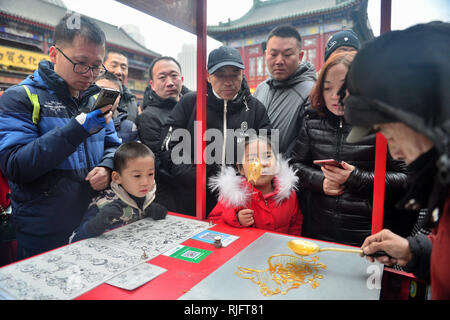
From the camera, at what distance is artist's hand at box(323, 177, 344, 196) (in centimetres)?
129

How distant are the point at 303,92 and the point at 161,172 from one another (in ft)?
3.76

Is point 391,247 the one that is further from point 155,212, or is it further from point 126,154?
point 126,154

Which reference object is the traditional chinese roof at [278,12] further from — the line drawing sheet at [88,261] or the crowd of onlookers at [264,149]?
the line drawing sheet at [88,261]

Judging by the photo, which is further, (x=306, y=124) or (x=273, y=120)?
(x=273, y=120)

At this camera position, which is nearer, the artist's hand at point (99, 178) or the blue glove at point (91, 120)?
the blue glove at point (91, 120)

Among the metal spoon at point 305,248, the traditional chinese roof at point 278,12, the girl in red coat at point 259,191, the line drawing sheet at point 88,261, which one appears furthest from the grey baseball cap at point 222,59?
the traditional chinese roof at point 278,12

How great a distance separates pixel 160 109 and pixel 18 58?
838cm

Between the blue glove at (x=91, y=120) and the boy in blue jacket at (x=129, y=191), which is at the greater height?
the blue glove at (x=91, y=120)

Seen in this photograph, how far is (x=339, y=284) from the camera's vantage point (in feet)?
2.78

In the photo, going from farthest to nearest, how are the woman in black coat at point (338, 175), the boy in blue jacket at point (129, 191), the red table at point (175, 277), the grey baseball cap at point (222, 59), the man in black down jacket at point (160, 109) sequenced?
the man in black down jacket at point (160, 109) → the grey baseball cap at point (222, 59) → the boy in blue jacket at point (129, 191) → the woman in black coat at point (338, 175) → the red table at point (175, 277)

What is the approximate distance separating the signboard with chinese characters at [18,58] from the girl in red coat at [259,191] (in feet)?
30.4

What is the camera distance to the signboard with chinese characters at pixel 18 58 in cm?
776
